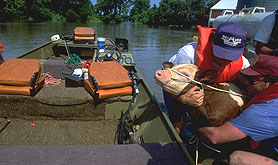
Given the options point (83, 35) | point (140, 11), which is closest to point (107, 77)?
point (83, 35)

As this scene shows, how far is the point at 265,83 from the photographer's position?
133cm

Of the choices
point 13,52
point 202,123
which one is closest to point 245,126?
point 202,123

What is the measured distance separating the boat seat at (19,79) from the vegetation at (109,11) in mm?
35288

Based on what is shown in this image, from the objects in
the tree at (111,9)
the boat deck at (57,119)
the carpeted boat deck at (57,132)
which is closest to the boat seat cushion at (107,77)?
the boat deck at (57,119)

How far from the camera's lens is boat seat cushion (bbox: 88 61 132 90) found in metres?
2.74

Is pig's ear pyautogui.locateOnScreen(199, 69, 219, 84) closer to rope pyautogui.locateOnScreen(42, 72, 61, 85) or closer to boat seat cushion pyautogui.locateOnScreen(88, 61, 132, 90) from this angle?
boat seat cushion pyautogui.locateOnScreen(88, 61, 132, 90)

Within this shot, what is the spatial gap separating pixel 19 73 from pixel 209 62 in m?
2.80

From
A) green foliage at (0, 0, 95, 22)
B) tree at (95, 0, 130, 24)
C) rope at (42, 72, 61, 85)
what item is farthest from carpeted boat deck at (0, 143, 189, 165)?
tree at (95, 0, 130, 24)

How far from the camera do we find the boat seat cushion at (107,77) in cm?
274

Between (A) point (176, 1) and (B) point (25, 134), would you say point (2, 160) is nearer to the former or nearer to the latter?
(B) point (25, 134)

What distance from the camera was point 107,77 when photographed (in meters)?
2.83

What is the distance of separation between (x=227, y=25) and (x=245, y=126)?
1001mm

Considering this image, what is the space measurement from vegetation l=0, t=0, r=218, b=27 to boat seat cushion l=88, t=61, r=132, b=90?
3467 centimetres

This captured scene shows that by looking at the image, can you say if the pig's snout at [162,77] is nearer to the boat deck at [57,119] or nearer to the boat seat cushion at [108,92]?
the boat seat cushion at [108,92]
